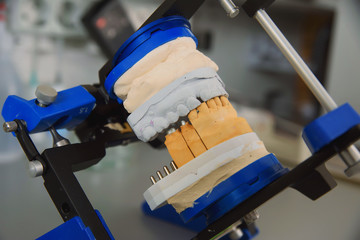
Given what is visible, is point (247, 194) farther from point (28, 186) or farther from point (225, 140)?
point (28, 186)

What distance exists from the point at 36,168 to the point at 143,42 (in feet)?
0.64

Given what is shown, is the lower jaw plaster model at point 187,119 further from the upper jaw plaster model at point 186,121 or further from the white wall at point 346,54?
the white wall at point 346,54

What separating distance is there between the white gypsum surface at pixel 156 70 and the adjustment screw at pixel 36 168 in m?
0.13

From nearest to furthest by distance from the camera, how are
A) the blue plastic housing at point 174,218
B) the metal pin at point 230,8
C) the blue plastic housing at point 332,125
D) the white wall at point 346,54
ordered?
the blue plastic housing at point 332,125 → the metal pin at point 230,8 → the blue plastic housing at point 174,218 → the white wall at point 346,54

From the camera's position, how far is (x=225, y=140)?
0.40m

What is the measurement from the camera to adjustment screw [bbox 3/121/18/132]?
1.42 feet

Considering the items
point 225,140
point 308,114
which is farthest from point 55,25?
point 308,114

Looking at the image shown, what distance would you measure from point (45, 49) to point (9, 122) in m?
0.77

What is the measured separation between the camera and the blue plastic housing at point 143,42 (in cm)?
42

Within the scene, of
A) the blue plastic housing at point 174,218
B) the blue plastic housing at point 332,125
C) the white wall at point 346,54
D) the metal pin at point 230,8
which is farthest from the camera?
the white wall at point 346,54

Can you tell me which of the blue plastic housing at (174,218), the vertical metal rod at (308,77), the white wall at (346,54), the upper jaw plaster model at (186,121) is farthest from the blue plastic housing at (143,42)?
the white wall at (346,54)

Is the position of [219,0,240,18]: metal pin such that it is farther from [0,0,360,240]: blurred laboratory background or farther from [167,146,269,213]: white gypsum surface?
Result: [0,0,360,240]: blurred laboratory background

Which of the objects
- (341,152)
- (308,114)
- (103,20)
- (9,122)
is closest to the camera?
(341,152)

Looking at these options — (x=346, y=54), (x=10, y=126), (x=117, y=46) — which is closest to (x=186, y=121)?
(x=10, y=126)
